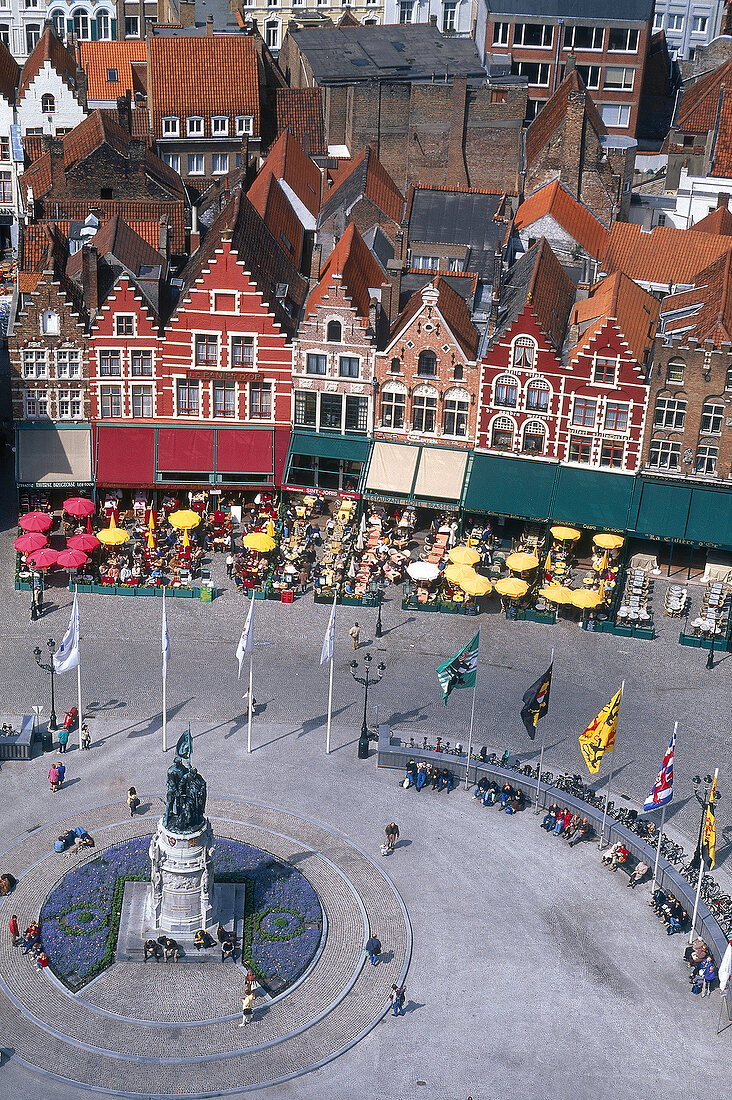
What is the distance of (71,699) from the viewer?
228 ft

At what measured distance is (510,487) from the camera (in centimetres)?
8381

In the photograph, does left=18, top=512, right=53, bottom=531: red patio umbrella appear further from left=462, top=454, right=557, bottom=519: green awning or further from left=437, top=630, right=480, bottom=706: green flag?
left=437, top=630, right=480, bottom=706: green flag

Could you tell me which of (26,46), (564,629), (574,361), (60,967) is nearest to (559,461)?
(574,361)

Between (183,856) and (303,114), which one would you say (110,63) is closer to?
(303,114)

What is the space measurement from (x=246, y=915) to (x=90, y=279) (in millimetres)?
40595

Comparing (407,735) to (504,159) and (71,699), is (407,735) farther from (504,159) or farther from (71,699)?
(504,159)

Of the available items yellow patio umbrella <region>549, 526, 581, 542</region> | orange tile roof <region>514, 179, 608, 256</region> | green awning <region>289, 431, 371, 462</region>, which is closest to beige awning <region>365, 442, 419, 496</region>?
green awning <region>289, 431, 371, 462</region>

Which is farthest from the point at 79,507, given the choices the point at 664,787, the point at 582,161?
the point at 582,161

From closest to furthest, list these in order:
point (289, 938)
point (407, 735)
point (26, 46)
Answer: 1. point (289, 938)
2. point (407, 735)
3. point (26, 46)

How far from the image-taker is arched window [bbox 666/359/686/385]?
8125 cm

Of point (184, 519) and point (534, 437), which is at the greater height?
point (534, 437)

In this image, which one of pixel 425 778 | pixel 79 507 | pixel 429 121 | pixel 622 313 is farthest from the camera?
pixel 429 121

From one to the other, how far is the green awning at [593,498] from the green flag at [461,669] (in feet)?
63.7

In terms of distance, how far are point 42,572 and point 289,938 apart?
2973 cm
